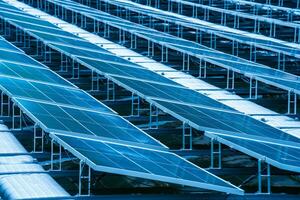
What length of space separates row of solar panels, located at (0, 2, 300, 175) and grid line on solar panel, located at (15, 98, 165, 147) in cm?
148

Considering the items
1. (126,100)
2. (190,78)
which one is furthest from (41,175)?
(190,78)

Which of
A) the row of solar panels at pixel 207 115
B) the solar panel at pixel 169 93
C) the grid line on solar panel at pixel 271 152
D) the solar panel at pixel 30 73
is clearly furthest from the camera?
the solar panel at pixel 30 73

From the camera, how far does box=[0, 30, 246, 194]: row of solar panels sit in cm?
1758

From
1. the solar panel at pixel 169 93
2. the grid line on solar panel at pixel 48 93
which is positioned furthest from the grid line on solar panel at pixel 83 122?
the solar panel at pixel 169 93

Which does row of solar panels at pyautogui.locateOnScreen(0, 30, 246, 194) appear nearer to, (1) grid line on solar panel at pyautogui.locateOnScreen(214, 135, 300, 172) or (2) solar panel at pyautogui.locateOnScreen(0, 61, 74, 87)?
(2) solar panel at pyautogui.locateOnScreen(0, 61, 74, 87)

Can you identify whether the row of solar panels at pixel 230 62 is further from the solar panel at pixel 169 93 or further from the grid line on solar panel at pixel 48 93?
the grid line on solar panel at pixel 48 93

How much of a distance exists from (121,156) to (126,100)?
1236 centimetres

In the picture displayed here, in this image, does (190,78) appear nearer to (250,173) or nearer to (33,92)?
(33,92)

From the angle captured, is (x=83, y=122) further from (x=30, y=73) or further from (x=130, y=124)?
(x=30, y=73)

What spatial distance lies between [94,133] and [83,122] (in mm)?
1270

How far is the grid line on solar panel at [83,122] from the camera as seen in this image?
68.4 ft

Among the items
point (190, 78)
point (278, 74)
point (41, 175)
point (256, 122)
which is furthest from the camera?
point (190, 78)

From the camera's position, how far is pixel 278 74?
98.6 ft

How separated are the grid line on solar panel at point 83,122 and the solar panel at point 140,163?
99 cm
